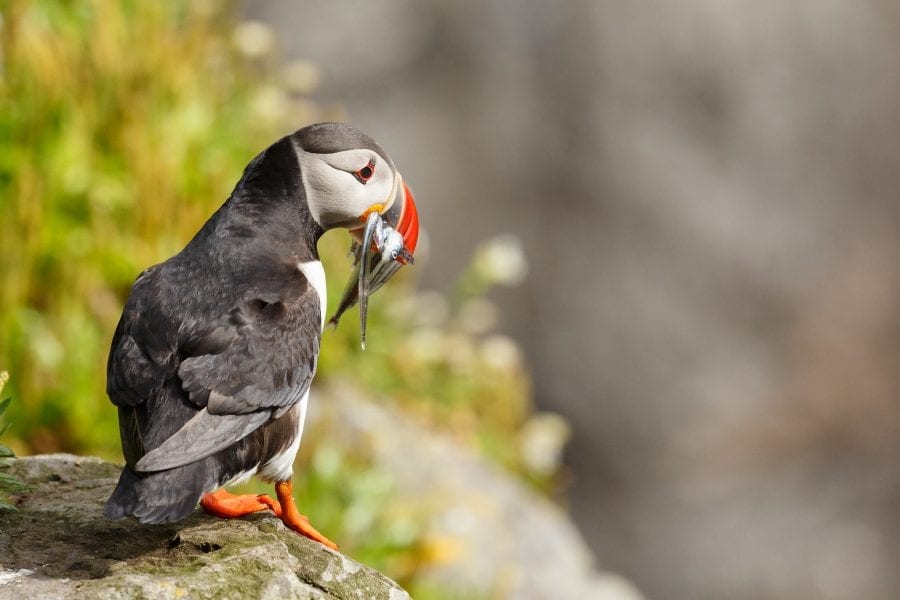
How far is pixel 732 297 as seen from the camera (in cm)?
859

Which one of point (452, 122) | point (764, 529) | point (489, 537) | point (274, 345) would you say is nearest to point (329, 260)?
point (489, 537)

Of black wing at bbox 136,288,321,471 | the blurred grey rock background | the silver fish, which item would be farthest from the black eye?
the blurred grey rock background

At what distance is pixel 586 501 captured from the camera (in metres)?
8.72

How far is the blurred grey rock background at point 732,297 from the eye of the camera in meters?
8.57

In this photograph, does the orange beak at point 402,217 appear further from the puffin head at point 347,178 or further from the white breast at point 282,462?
the white breast at point 282,462

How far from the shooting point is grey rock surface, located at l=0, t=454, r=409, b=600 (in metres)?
2.62

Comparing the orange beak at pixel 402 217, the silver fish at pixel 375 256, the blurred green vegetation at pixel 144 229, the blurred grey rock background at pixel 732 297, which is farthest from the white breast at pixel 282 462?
the blurred grey rock background at pixel 732 297

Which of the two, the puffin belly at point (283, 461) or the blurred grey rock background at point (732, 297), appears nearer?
the puffin belly at point (283, 461)

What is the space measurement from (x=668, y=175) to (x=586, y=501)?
8.84ft

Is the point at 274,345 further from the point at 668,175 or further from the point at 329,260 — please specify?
the point at 668,175

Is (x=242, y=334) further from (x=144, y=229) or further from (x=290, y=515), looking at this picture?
(x=144, y=229)

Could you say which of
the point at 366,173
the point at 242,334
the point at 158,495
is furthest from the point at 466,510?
the point at 158,495

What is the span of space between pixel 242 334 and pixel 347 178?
57cm

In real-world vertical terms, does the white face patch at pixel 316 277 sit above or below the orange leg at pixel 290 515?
above
